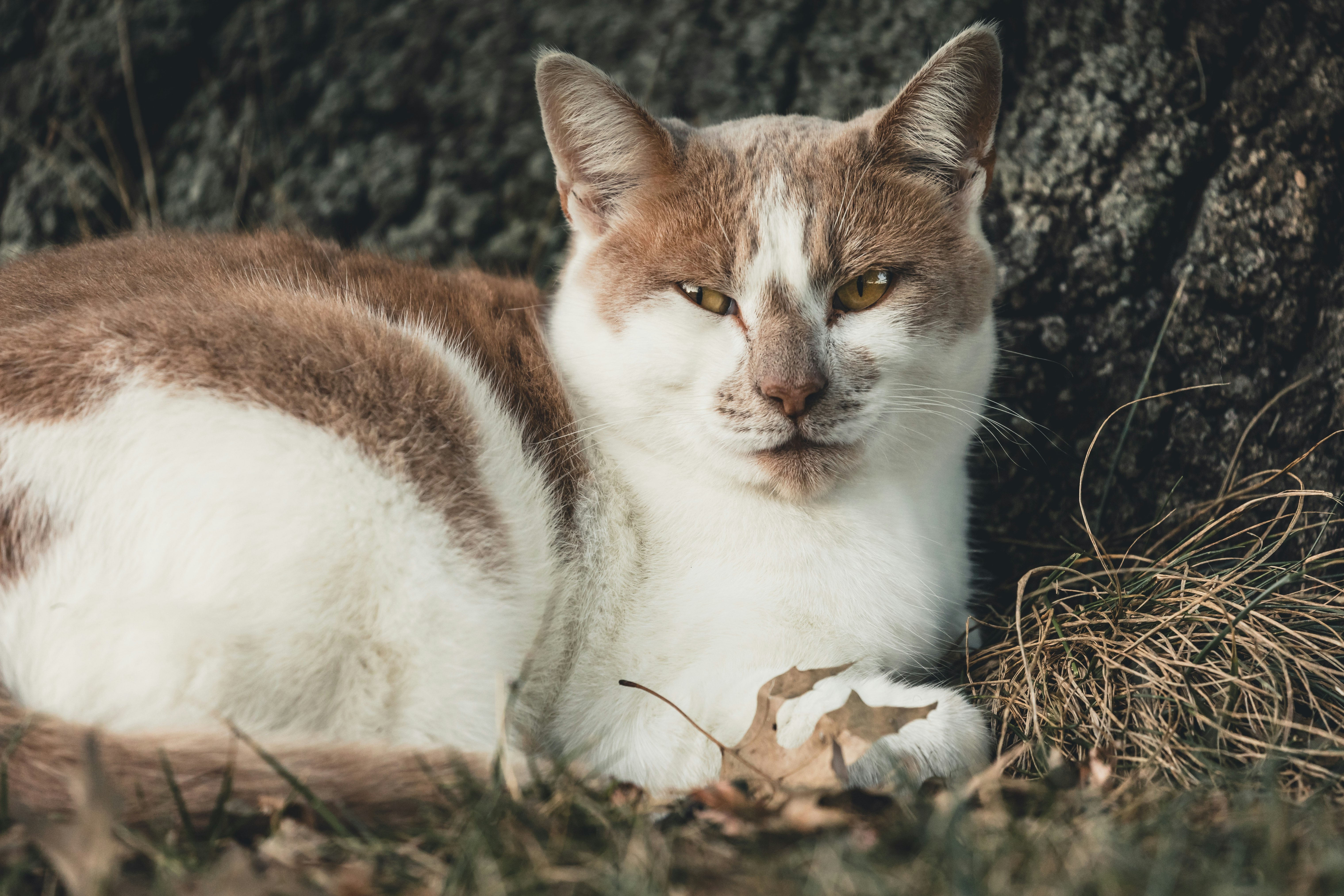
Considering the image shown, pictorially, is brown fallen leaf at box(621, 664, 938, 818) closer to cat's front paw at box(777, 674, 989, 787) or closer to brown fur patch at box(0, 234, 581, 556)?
cat's front paw at box(777, 674, 989, 787)

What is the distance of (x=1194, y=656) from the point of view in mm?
2260

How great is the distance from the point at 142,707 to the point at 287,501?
0.44 meters

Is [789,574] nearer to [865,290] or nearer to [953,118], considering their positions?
[865,290]

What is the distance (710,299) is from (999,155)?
1472mm

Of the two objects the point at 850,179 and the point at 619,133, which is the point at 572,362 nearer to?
the point at 619,133

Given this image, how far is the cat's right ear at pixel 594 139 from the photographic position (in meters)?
2.36

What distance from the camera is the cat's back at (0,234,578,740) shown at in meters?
1.77

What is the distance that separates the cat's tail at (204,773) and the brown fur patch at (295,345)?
56 cm

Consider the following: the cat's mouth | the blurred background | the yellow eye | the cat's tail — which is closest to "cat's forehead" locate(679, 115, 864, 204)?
the yellow eye

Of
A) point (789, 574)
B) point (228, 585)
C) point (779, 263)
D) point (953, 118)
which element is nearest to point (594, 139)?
point (779, 263)

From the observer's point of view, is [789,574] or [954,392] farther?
[954,392]

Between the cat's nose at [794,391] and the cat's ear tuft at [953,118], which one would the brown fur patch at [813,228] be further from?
the cat's nose at [794,391]

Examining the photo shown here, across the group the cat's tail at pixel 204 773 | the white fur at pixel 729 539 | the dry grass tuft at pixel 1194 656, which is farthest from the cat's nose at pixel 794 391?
the cat's tail at pixel 204 773

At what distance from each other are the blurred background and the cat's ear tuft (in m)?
0.75
